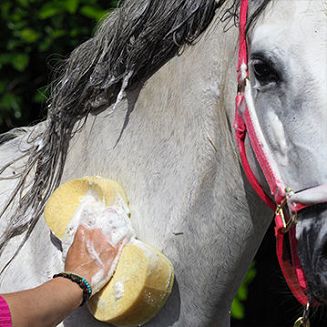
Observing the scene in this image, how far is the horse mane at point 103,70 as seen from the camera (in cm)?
208

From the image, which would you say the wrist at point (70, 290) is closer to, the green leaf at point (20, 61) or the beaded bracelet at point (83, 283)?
the beaded bracelet at point (83, 283)

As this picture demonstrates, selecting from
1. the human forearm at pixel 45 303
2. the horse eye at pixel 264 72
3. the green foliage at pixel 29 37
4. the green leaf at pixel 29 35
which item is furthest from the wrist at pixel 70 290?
the green leaf at pixel 29 35

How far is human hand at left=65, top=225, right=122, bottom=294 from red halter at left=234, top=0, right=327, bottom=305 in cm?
33

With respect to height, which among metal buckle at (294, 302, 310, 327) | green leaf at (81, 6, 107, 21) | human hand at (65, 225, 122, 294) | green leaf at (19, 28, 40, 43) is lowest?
metal buckle at (294, 302, 310, 327)

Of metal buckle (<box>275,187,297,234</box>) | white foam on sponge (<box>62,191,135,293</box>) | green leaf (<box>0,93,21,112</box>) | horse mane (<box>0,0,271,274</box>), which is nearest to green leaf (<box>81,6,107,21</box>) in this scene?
green leaf (<box>0,93,21,112</box>)

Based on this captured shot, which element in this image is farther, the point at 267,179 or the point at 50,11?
the point at 50,11

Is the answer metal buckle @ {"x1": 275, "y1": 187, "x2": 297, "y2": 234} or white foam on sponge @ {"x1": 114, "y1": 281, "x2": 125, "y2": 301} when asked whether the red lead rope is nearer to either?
metal buckle @ {"x1": 275, "y1": 187, "x2": 297, "y2": 234}

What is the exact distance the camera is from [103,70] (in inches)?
85.7

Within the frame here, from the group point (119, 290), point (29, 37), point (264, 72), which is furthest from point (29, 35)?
point (264, 72)

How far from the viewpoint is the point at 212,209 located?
201 cm

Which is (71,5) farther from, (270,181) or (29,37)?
(270,181)

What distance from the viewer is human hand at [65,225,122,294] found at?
2.01 metres

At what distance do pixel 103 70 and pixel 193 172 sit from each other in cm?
33

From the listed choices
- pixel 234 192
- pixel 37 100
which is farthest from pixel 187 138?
pixel 37 100
